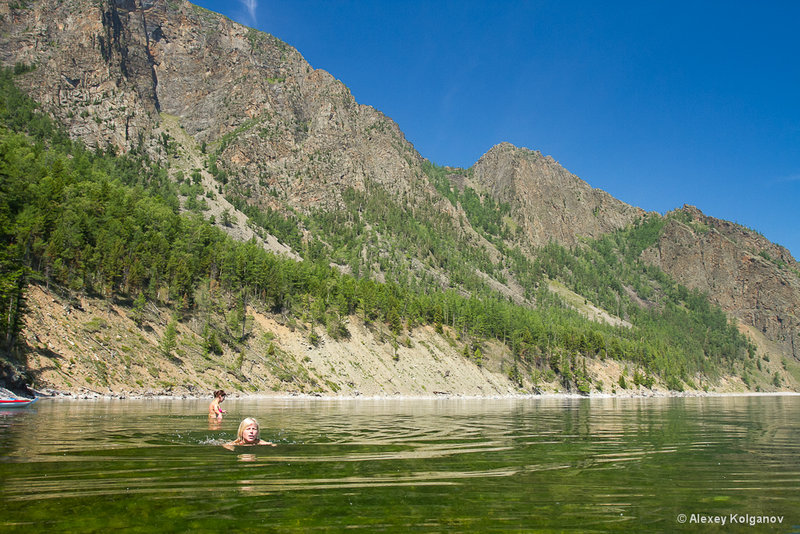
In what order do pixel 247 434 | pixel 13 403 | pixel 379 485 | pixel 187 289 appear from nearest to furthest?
pixel 379 485 < pixel 247 434 < pixel 13 403 < pixel 187 289

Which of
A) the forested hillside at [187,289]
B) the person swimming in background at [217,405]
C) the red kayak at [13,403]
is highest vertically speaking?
the forested hillside at [187,289]

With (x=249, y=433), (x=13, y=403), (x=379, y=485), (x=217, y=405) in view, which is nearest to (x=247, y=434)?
(x=249, y=433)

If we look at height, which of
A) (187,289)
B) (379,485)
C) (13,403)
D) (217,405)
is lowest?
(13,403)

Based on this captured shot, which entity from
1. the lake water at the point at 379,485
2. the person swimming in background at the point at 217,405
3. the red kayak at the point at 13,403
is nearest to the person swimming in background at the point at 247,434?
the lake water at the point at 379,485

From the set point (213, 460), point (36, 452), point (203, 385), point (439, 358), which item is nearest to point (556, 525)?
point (213, 460)

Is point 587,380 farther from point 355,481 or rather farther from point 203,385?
point 355,481

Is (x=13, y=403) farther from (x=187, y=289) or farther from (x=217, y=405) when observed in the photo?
(x=187, y=289)

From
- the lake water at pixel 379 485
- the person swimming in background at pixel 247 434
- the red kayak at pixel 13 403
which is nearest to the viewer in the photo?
the lake water at pixel 379 485

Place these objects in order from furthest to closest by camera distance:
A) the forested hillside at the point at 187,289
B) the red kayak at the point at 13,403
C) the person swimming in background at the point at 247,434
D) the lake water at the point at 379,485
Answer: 1. the forested hillside at the point at 187,289
2. the red kayak at the point at 13,403
3. the person swimming in background at the point at 247,434
4. the lake water at the point at 379,485

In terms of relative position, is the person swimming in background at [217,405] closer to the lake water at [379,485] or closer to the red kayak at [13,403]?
the lake water at [379,485]

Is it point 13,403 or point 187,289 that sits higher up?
point 187,289

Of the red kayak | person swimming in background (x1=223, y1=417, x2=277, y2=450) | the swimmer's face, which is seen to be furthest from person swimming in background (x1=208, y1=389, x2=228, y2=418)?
the red kayak

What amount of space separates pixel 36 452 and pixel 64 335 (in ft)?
171

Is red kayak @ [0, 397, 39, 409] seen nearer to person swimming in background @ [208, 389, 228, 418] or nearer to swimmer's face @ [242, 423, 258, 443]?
person swimming in background @ [208, 389, 228, 418]
